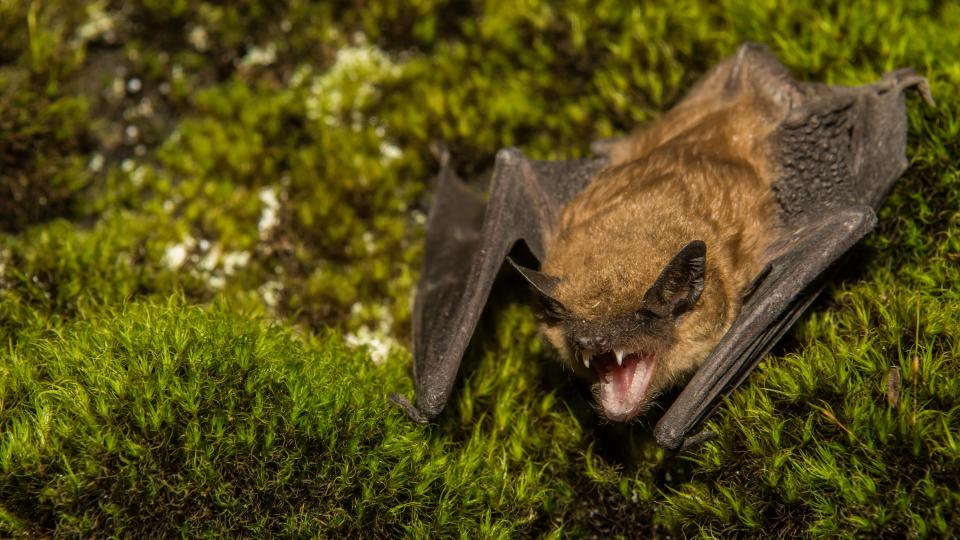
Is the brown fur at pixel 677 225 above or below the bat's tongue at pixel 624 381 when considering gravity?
above

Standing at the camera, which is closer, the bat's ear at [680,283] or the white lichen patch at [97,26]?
the bat's ear at [680,283]

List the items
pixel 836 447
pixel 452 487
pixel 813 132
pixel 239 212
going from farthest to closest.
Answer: pixel 239 212
pixel 813 132
pixel 452 487
pixel 836 447

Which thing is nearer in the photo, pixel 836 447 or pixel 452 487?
pixel 836 447

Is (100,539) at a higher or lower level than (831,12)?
lower

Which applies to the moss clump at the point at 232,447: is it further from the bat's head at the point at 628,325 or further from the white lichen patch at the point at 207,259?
the white lichen patch at the point at 207,259

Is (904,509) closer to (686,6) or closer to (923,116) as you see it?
(923,116)

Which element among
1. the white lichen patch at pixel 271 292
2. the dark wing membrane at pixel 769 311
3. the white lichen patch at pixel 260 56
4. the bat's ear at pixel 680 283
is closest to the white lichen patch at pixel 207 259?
the white lichen patch at pixel 271 292

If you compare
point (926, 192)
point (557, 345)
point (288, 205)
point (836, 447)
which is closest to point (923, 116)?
point (926, 192)

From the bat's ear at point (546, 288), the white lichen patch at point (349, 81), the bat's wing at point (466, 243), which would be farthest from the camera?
the white lichen patch at point (349, 81)
